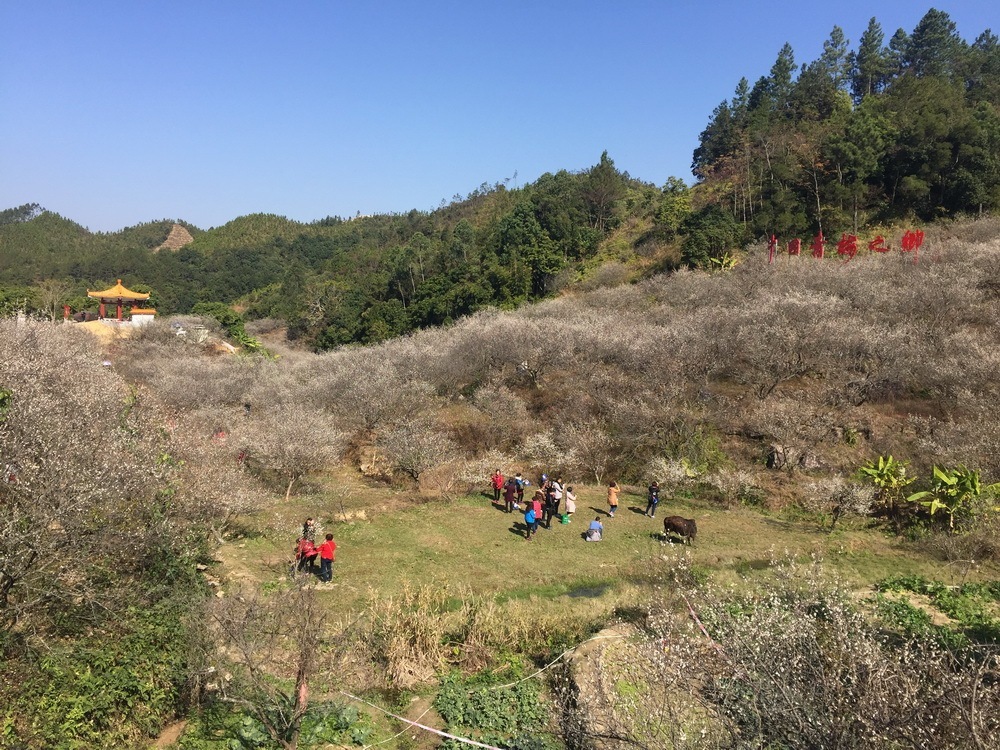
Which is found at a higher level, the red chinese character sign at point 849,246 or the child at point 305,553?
the red chinese character sign at point 849,246

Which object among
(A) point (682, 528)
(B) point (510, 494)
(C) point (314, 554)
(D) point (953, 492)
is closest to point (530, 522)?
(B) point (510, 494)

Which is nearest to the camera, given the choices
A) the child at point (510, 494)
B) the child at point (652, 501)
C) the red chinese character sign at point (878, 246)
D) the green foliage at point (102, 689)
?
the green foliage at point (102, 689)

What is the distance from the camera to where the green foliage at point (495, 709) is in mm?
7832

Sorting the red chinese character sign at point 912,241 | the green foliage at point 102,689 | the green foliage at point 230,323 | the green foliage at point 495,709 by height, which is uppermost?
the red chinese character sign at point 912,241

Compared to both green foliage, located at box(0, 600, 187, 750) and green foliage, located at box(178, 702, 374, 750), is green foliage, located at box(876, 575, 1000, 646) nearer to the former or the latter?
green foliage, located at box(178, 702, 374, 750)

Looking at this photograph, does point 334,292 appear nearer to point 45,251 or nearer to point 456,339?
point 456,339

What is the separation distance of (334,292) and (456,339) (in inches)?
1560

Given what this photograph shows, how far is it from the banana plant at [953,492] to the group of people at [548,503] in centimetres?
663

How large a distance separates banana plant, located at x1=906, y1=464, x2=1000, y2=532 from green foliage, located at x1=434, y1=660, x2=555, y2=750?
11.6 metres

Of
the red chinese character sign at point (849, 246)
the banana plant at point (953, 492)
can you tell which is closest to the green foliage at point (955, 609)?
the banana plant at point (953, 492)

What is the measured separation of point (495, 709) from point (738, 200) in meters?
50.0

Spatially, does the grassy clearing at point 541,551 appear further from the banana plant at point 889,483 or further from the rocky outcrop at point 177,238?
the rocky outcrop at point 177,238

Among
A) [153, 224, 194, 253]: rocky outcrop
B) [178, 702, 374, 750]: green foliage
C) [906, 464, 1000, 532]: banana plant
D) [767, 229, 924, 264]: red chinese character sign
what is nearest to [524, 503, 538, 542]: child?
[178, 702, 374, 750]: green foliage

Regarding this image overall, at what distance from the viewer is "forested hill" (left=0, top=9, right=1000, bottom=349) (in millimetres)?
40125
